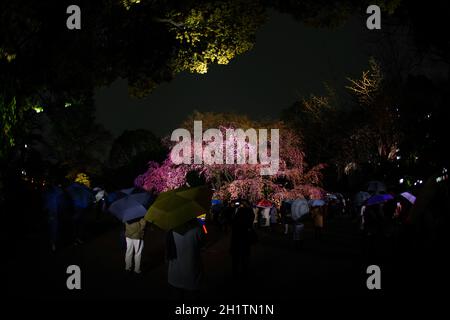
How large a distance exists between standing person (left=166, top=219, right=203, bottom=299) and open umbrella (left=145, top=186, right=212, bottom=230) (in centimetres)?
15

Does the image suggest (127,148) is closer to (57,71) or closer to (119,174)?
(119,174)

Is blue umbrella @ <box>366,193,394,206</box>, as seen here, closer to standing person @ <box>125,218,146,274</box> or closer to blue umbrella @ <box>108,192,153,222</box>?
blue umbrella @ <box>108,192,153,222</box>

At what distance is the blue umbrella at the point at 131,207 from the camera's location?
32.1ft

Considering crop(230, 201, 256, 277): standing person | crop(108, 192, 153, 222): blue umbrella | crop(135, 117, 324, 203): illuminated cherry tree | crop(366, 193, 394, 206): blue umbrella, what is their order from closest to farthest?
crop(108, 192, 153, 222): blue umbrella, crop(230, 201, 256, 277): standing person, crop(366, 193, 394, 206): blue umbrella, crop(135, 117, 324, 203): illuminated cherry tree

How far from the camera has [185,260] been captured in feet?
21.5

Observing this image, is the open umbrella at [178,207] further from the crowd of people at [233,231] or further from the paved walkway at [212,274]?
the paved walkway at [212,274]

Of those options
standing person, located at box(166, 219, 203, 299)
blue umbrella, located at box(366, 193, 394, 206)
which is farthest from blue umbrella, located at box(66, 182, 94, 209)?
standing person, located at box(166, 219, 203, 299)

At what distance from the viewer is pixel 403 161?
29797mm

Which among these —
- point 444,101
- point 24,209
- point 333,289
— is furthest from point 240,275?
point 24,209

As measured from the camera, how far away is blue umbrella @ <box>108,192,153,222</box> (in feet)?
32.1

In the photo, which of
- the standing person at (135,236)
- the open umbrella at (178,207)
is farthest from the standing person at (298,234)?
the open umbrella at (178,207)

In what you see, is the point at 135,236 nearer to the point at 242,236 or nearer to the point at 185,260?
the point at 242,236

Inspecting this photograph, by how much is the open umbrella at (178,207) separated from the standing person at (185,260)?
149mm
